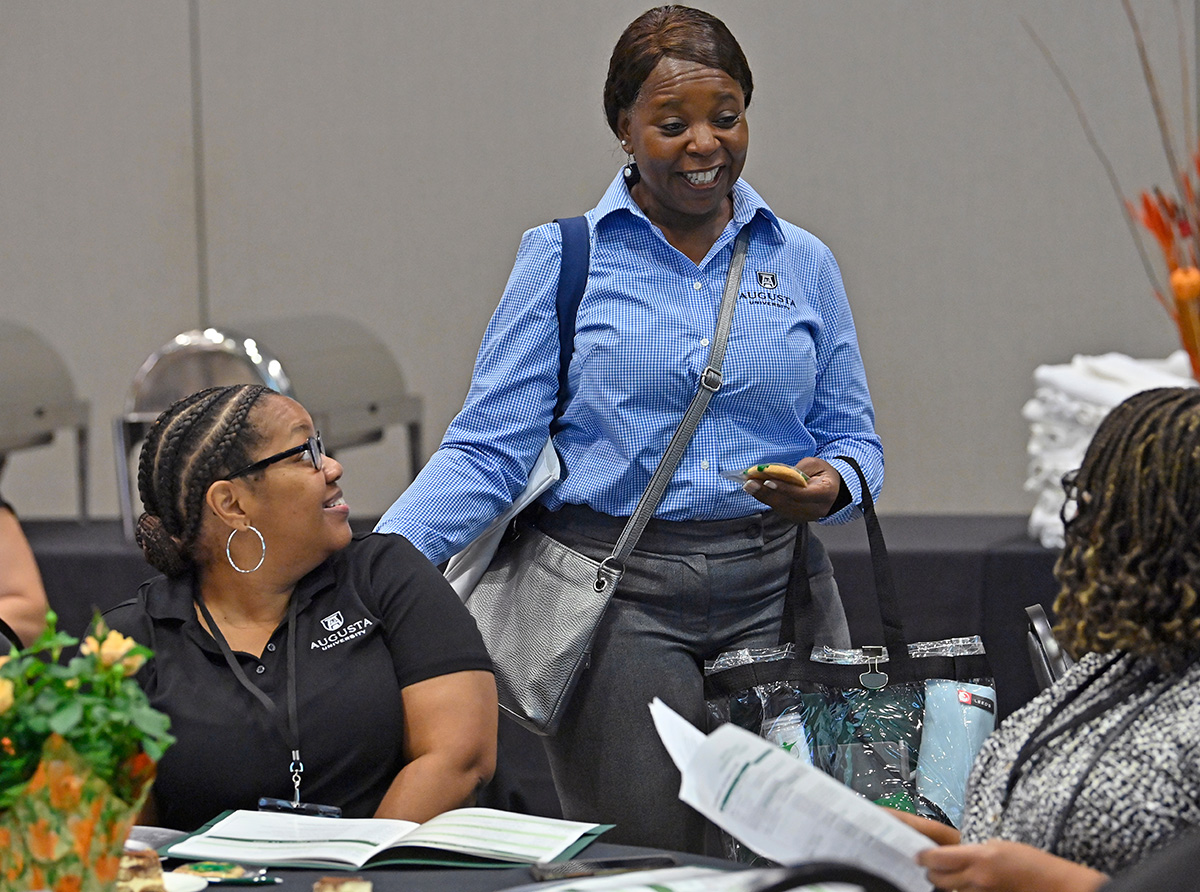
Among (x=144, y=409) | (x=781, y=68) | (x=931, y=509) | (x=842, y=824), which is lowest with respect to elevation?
(x=931, y=509)

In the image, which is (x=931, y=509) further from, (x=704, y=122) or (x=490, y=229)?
(x=704, y=122)

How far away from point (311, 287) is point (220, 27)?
0.98 meters

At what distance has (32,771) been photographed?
1.14 metres

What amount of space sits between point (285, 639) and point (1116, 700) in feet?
3.41

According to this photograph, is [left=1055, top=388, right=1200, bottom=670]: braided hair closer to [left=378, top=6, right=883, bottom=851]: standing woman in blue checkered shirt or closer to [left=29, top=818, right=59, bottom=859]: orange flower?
[left=378, top=6, right=883, bottom=851]: standing woman in blue checkered shirt

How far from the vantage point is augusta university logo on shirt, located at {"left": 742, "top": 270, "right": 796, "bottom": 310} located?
2.04 meters

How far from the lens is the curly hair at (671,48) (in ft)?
6.37

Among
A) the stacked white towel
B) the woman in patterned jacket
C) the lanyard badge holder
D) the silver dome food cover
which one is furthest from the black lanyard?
the stacked white towel

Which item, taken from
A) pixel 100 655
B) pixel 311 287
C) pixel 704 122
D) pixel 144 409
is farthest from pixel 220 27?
pixel 100 655

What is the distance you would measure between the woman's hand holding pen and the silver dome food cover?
1594mm

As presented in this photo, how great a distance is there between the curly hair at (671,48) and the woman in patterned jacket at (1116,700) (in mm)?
886

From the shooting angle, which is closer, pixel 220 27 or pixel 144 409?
pixel 144 409

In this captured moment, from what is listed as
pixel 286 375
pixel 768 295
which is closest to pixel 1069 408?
pixel 768 295

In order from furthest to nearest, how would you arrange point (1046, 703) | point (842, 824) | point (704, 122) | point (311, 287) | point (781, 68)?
point (311, 287) < point (781, 68) < point (704, 122) < point (1046, 703) < point (842, 824)
